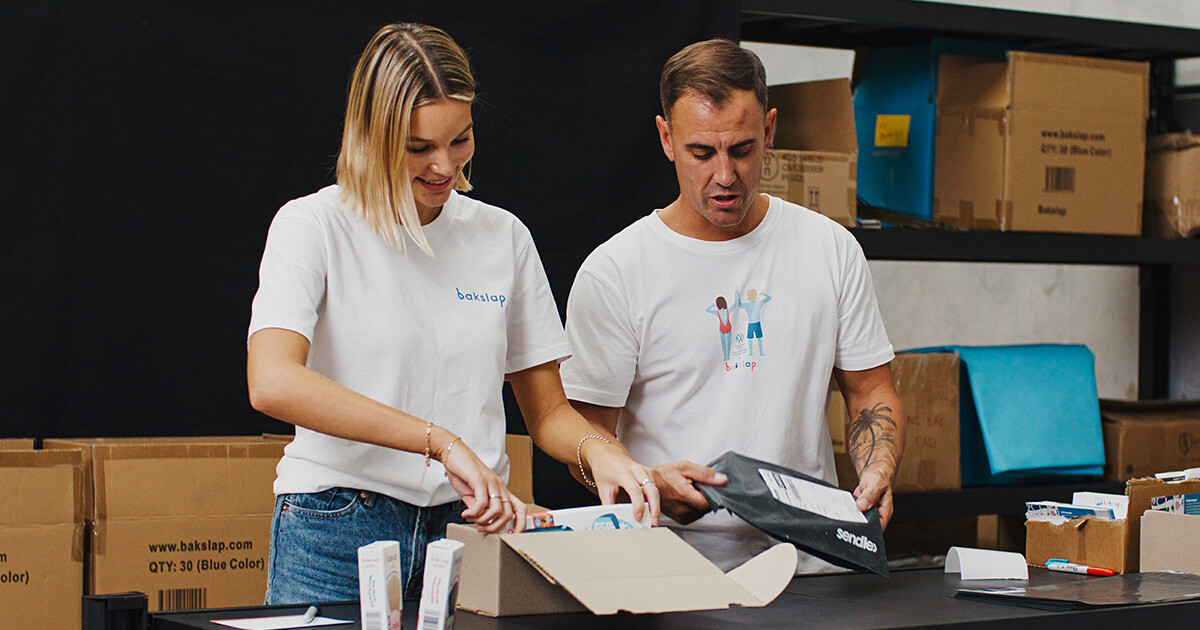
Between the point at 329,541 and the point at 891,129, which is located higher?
the point at 891,129

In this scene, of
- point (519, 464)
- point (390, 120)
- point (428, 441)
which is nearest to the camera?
point (428, 441)

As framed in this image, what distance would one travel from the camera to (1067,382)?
115 inches

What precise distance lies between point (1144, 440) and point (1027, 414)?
366 millimetres

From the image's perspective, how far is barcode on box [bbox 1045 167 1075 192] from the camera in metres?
2.88

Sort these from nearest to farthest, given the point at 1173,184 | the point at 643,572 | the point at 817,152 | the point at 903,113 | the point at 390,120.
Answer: the point at 643,572 → the point at 390,120 → the point at 817,152 → the point at 903,113 → the point at 1173,184

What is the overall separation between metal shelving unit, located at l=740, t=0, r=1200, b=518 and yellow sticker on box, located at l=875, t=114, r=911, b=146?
0.21 meters

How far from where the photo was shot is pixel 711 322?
1.79 metres

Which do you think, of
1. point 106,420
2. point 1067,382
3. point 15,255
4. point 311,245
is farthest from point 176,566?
point 1067,382

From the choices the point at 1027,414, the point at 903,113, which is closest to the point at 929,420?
the point at 1027,414

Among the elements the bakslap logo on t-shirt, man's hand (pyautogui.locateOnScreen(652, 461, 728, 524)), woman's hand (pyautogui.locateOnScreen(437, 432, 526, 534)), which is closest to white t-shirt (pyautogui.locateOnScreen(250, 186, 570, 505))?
the bakslap logo on t-shirt

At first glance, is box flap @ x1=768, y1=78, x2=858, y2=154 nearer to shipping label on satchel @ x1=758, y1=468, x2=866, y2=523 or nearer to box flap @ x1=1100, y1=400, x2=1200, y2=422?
box flap @ x1=1100, y1=400, x2=1200, y2=422

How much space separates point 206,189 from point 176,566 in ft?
2.56

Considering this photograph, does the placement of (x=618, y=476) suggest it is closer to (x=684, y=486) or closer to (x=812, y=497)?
(x=684, y=486)

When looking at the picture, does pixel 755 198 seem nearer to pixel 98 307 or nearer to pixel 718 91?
pixel 718 91
